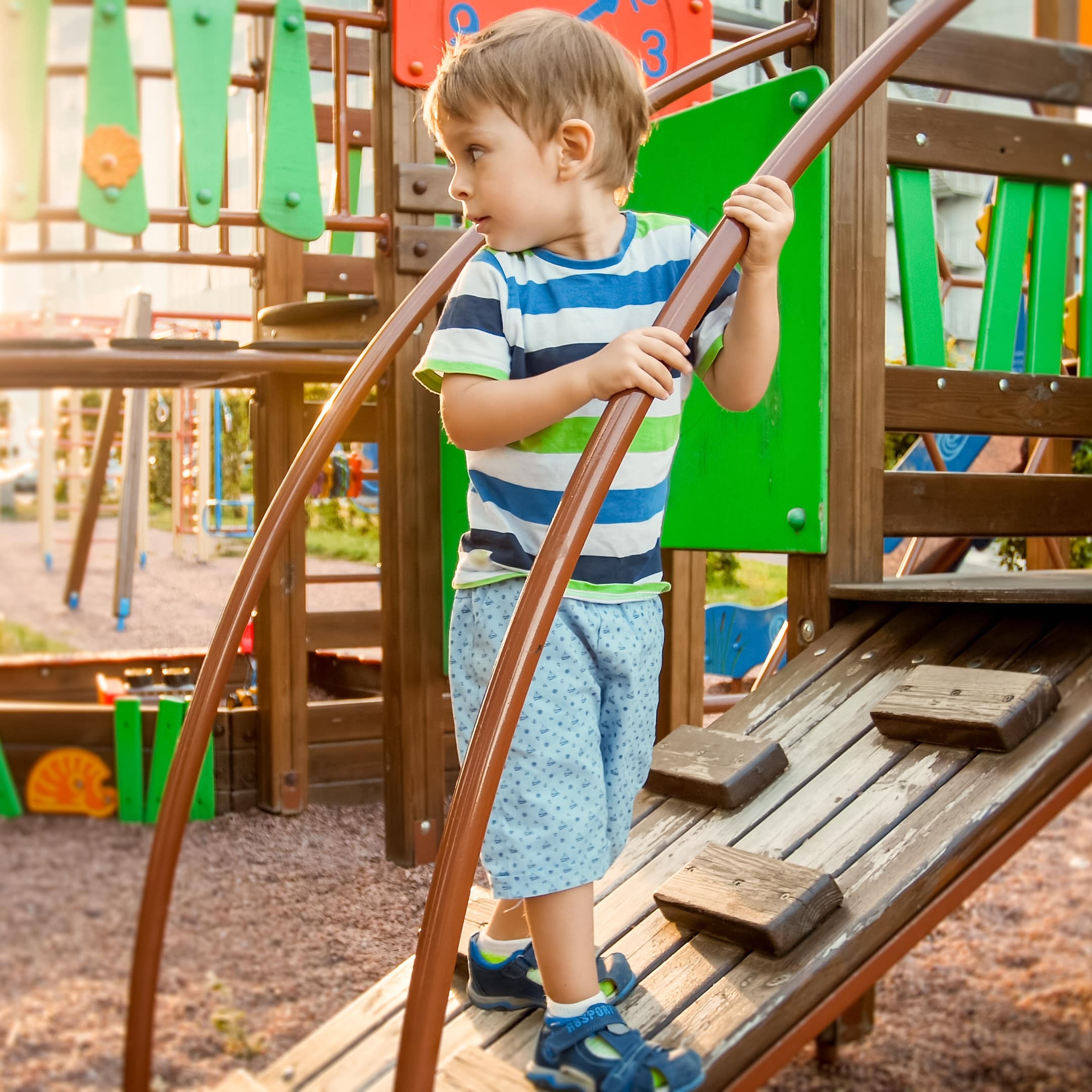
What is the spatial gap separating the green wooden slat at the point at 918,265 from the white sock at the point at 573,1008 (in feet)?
4.61

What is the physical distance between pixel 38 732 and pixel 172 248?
141 cm

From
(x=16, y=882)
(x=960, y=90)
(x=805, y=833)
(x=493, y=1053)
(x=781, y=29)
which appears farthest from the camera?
(x=16, y=882)

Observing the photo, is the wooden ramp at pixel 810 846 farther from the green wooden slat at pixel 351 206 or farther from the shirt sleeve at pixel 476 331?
the green wooden slat at pixel 351 206

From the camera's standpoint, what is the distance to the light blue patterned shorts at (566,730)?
135 centimetres

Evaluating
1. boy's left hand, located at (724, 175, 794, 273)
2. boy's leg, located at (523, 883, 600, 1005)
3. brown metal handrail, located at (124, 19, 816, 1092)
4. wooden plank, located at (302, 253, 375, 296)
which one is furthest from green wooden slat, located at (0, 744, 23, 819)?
boy's left hand, located at (724, 175, 794, 273)

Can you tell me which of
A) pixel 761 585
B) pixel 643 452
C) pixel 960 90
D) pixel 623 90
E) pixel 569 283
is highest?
pixel 960 90

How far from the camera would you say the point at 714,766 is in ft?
6.00

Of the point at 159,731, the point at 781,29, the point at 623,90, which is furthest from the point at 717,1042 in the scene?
the point at 159,731

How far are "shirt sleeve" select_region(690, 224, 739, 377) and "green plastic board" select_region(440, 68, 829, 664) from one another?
2.21 ft

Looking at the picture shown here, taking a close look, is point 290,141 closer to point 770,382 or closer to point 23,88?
point 23,88

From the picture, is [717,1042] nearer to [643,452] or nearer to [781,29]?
[643,452]

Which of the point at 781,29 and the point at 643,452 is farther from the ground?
the point at 781,29

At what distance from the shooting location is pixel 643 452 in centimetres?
142

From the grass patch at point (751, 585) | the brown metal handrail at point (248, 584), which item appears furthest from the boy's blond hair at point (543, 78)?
the grass patch at point (751, 585)
